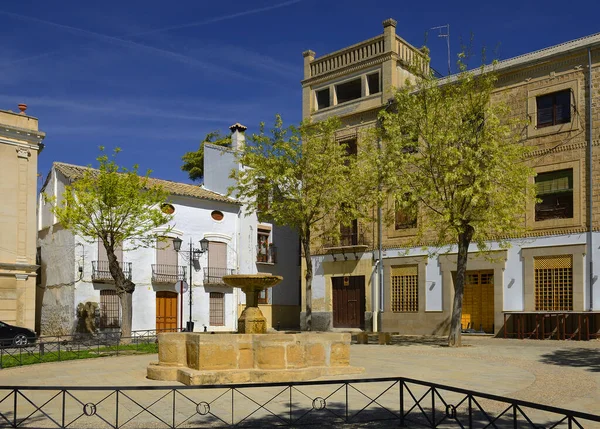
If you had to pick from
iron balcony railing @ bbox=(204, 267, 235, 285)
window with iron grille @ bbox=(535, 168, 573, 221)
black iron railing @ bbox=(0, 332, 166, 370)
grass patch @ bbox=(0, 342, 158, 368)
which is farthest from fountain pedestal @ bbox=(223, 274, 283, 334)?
iron balcony railing @ bbox=(204, 267, 235, 285)

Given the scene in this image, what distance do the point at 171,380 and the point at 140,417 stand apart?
11.9ft

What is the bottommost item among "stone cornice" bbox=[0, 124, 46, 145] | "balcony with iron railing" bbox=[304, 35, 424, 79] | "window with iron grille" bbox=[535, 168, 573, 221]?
"window with iron grille" bbox=[535, 168, 573, 221]

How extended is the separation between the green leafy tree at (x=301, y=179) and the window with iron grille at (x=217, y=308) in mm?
9302

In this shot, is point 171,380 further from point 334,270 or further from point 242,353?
point 334,270

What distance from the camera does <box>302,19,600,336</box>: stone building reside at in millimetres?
23656

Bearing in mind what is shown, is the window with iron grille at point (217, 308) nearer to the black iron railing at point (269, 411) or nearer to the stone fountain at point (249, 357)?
the stone fountain at point (249, 357)

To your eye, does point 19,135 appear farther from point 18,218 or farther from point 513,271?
point 513,271

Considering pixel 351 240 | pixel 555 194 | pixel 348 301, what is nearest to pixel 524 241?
pixel 555 194

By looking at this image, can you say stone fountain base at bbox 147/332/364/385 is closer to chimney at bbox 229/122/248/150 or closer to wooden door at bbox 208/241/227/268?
wooden door at bbox 208/241/227/268

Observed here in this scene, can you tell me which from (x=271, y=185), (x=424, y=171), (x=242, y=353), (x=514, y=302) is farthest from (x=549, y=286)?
(x=242, y=353)

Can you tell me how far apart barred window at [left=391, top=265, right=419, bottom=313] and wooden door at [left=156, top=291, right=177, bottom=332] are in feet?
35.1

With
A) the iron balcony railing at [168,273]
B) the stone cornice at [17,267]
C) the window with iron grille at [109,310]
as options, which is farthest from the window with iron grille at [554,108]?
the stone cornice at [17,267]

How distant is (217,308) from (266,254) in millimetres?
4327

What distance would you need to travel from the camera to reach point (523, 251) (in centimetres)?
2522
